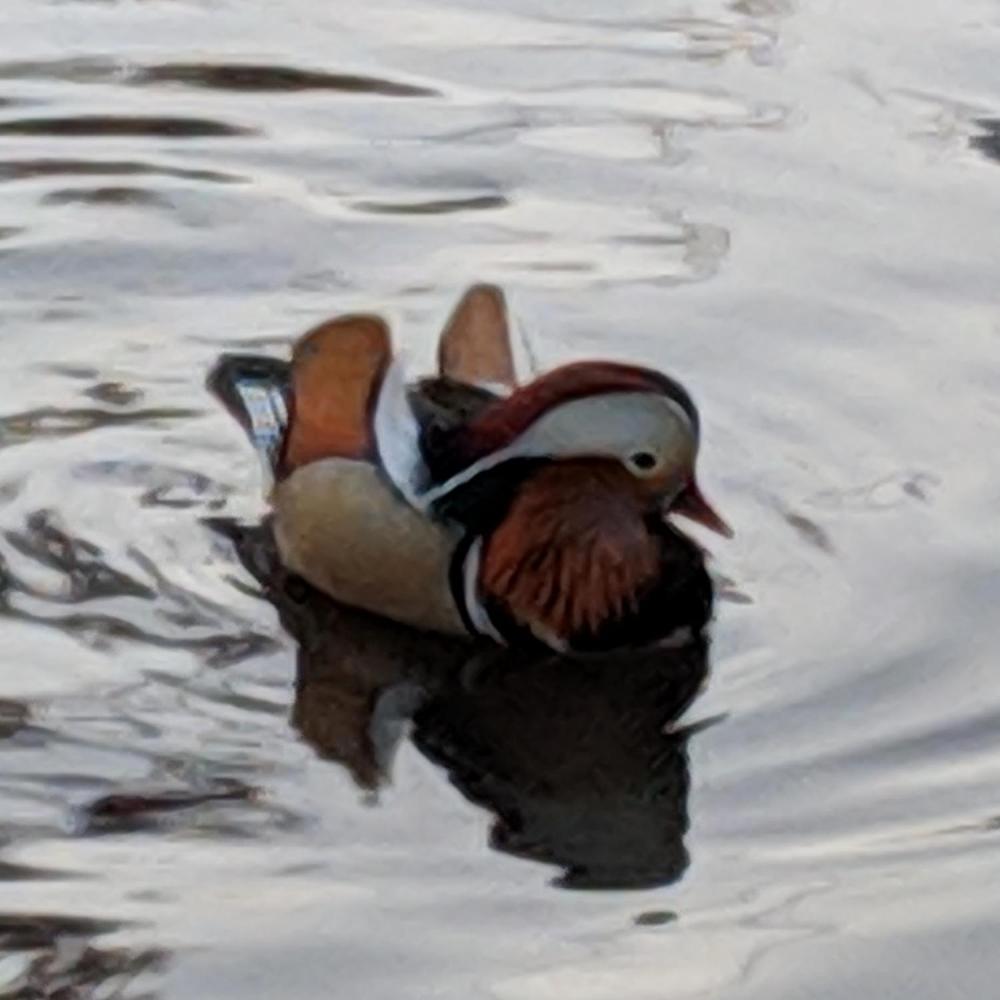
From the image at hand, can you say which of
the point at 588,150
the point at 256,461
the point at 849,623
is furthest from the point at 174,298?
the point at 849,623

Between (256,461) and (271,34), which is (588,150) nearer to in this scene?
(271,34)

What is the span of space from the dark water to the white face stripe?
318 millimetres

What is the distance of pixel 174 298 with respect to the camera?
6.88 metres

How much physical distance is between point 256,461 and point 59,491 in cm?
38

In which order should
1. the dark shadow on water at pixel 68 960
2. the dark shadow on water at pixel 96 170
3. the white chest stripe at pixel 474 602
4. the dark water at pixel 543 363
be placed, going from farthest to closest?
the dark shadow on water at pixel 96 170 < the white chest stripe at pixel 474 602 < the dark water at pixel 543 363 < the dark shadow on water at pixel 68 960

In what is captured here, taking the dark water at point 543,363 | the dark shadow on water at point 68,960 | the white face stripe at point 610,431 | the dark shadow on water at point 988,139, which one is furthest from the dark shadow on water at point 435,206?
the dark shadow on water at point 68,960

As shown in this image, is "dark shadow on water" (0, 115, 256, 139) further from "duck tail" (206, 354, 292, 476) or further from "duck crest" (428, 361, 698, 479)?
"duck crest" (428, 361, 698, 479)

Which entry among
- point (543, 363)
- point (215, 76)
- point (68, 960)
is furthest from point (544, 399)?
point (215, 76)

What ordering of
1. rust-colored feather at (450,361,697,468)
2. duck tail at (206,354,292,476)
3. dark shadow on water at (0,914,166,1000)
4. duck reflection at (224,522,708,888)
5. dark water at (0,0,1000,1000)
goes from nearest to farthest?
1. dark shadow on water at (0,914,166,1000)
2. dark water at (0,0,1000,1000)
3. duck reflection at (224,522,708,888)
4. rust-colored feather at (450,361,697,468)
5. duck tail at (206,354,292,476)

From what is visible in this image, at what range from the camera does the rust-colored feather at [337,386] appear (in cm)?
583

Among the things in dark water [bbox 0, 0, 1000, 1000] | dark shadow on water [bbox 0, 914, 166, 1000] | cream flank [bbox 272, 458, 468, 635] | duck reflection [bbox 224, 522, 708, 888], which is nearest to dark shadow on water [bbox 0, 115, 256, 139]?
dark water [bbox 0, 0, 1000, 1000]

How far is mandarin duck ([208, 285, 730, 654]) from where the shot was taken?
570cm

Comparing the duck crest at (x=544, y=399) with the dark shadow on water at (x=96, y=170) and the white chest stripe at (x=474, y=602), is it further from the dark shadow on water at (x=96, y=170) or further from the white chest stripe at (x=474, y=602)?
the dark shadow on water at (x=96, y=170)

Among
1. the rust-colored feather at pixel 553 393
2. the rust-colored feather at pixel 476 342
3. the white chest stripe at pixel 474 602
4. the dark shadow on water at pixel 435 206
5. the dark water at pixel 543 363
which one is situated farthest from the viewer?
the dark shadow on water at pixel 435 206
